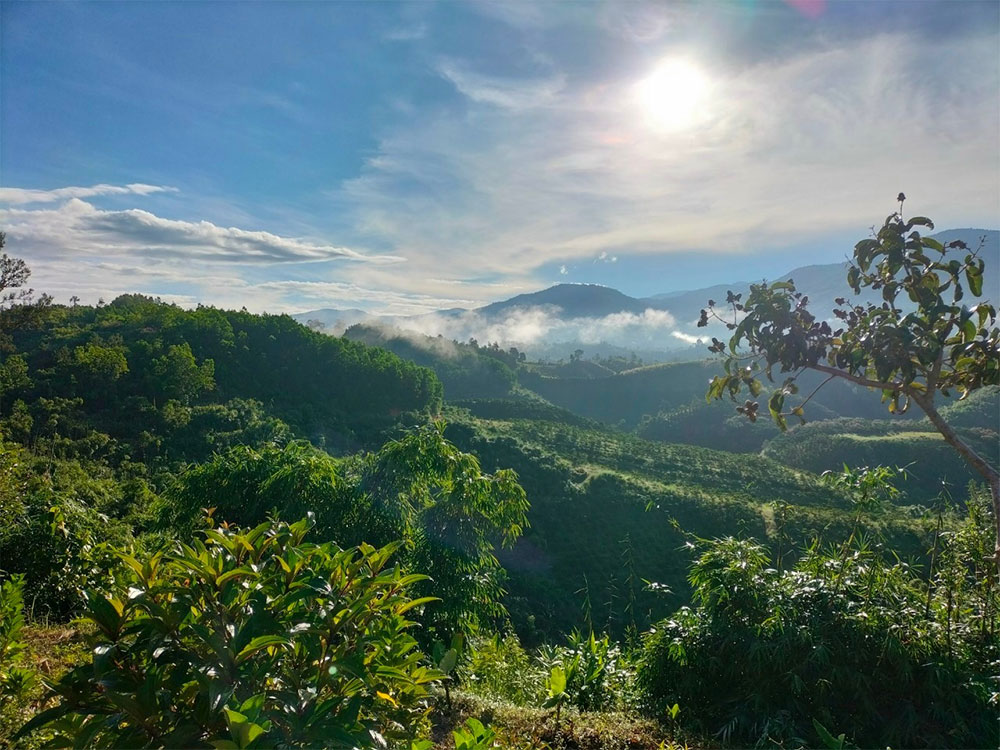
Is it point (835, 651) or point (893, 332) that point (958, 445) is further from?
point (835, 651)

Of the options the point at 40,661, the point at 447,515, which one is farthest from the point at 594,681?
the point at 40,661

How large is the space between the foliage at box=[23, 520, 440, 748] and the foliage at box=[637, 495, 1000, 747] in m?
2.14

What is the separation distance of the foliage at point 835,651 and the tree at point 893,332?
3.09 feet

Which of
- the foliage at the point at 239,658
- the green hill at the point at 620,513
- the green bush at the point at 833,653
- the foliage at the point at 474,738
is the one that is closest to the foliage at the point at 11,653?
the foliage at the point at 239,658

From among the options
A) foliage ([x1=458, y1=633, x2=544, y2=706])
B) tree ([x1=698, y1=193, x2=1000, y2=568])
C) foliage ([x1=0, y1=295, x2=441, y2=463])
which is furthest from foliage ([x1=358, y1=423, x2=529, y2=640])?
foliage ([x1=0, y1=295, x2=441, y2=463])

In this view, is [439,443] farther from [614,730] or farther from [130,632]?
[130,632]

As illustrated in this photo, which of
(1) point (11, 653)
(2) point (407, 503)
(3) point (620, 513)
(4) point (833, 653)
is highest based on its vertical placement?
(1) point (11, 653)

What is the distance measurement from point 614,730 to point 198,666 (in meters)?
2.17

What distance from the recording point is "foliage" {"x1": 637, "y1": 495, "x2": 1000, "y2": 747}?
8.62ft

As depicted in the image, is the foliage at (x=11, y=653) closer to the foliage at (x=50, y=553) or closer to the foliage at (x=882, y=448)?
the foliage at (x=50, y=553)

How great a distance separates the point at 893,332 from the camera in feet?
6.42

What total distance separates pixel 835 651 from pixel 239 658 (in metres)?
2.99

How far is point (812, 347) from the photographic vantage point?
2.23 metres

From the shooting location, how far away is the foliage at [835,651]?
103 inches
